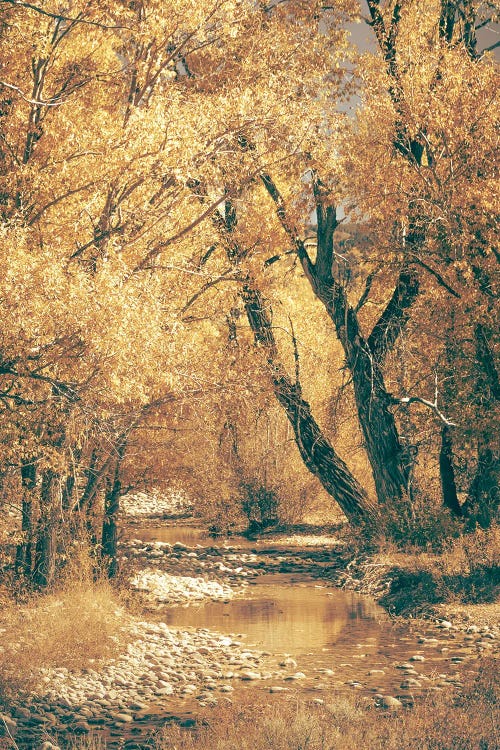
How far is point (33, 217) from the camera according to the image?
486 inches

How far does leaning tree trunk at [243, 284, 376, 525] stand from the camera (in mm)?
18828

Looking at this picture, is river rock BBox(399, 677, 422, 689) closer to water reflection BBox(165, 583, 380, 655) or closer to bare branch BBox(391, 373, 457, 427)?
water reflection BBox(165, 583, 380, 655)

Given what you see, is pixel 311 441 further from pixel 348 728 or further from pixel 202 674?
pixel 348 728

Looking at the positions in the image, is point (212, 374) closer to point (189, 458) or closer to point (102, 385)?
point (189, 458)

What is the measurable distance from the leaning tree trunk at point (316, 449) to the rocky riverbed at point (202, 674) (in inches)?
118

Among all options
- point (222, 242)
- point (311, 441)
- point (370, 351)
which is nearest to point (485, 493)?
point (370, 351)

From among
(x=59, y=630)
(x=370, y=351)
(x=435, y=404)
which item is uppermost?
(x=370, y=351)

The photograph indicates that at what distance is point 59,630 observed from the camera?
451 inches

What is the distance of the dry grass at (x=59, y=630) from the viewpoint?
34.4ft

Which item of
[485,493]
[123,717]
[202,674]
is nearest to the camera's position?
[123,717]

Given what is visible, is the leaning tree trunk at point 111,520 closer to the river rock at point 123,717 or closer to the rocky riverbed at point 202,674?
the rocky riverbed at point 202,674

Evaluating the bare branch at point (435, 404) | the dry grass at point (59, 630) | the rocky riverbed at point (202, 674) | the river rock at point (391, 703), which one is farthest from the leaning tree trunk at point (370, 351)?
the river rock at point (391, 703)

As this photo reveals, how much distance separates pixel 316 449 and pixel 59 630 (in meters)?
9.11

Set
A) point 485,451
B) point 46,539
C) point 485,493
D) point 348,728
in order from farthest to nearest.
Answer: point 485,493, point 485,451, point 46,539, point 348,728
